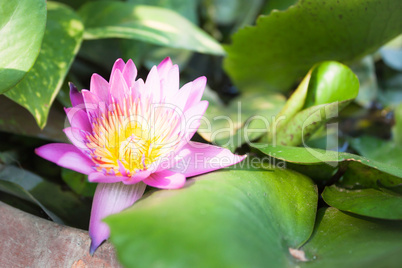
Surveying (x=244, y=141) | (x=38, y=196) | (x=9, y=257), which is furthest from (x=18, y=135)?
(x=244, y=141)

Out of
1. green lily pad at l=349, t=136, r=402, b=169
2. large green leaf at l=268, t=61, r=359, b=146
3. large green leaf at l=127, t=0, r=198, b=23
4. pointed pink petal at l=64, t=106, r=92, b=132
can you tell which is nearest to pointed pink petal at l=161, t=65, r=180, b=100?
pointed pink petal at l=64, t=106, r=92, b=132

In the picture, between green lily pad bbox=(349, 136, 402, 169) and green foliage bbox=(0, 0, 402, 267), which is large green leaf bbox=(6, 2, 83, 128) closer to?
green foliage bbox=(0, 0, 402, 267)

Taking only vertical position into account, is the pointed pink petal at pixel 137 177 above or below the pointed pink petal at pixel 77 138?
below

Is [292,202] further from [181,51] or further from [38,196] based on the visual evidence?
[181,51]

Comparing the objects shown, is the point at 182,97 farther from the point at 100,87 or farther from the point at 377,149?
the point at 377,149

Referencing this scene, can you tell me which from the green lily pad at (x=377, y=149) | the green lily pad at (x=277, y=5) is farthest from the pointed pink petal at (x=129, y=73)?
the green lily pad at (x=277, y=5)

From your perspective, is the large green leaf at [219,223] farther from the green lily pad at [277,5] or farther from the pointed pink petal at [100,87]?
the green lily pad at [277,5]

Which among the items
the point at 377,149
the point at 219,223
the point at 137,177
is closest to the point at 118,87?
the point at 137,177
